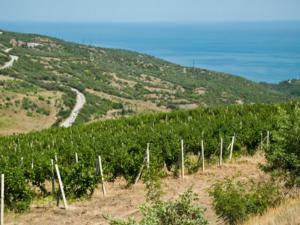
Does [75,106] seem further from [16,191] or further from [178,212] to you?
[178,212]

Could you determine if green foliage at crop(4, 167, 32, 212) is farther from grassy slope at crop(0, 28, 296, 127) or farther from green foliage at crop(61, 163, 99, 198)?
grassy slope at crop(0, 28, 296, 127)

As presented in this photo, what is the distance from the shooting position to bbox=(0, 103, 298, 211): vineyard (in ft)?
57.1

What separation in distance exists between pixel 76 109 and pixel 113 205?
53.6 m

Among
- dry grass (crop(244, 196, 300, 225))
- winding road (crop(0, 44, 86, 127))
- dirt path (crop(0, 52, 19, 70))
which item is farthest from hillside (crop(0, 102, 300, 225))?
dirt path (crop(0, 52, 19, 70))

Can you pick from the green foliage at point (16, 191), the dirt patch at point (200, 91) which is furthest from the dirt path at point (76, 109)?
A: the green foliage at point (16, 191)

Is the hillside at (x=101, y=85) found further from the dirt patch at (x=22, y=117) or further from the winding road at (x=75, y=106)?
the winding road at (x=75, y=106)

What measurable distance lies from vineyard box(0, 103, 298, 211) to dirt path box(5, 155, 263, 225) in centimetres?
61

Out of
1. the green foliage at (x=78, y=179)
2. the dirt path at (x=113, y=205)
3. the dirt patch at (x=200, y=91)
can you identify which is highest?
the green foliage at (x=78, y=179)

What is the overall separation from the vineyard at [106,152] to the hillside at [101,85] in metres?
31.7

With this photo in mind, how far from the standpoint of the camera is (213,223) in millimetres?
12117

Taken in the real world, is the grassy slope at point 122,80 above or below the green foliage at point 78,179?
below

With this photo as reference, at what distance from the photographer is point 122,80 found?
112 m

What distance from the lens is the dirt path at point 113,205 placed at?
1498 centimetres

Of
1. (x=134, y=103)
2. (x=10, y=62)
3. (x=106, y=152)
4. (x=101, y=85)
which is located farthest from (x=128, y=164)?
(x=10, y=62)
